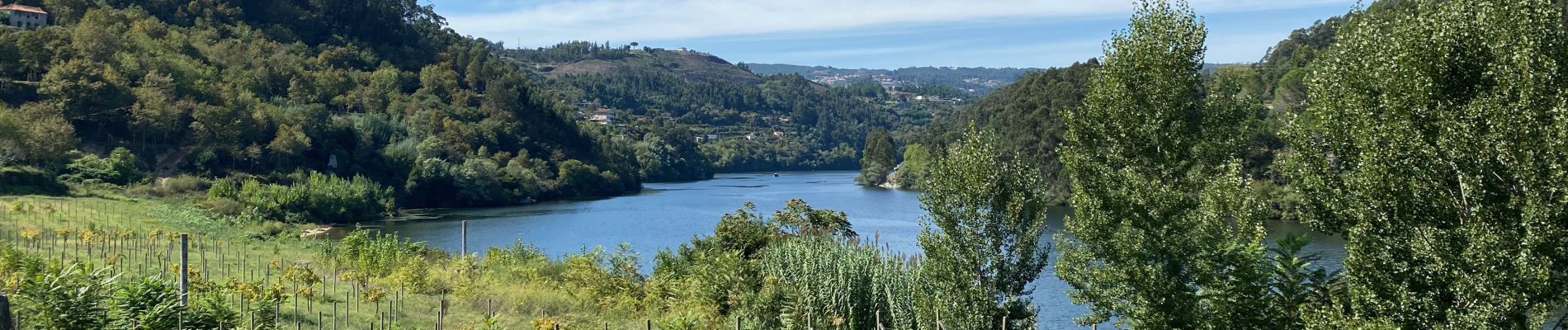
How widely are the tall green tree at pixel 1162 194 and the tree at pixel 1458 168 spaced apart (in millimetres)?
2041

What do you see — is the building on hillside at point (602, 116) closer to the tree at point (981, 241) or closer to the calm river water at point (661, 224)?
the calm river water at point (661, 224)

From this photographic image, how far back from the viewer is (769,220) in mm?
23547

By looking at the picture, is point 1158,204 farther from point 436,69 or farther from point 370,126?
point 436,69

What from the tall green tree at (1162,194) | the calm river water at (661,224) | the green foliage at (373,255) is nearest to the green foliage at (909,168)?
the calm river water at (661,224)

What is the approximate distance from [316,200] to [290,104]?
1983 centimetres

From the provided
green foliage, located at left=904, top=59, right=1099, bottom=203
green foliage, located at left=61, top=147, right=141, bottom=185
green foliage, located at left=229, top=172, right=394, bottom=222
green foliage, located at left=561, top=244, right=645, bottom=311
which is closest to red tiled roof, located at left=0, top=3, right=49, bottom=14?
green foliage, located at left=61, top=147, right=141, bottom=185

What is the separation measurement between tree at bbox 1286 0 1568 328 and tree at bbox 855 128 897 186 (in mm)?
92965

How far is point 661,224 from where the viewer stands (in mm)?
53469

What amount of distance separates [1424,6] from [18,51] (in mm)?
63913

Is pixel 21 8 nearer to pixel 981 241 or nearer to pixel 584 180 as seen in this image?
pixel 584 180

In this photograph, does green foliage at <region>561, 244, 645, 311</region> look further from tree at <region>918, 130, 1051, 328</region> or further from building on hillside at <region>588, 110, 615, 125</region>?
building on hillside at <region>588, 110, 615, 125</region>

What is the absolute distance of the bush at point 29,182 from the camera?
135ft

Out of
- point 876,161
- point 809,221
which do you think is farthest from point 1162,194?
point 876,161

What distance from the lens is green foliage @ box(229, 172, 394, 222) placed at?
50312 millimetres
